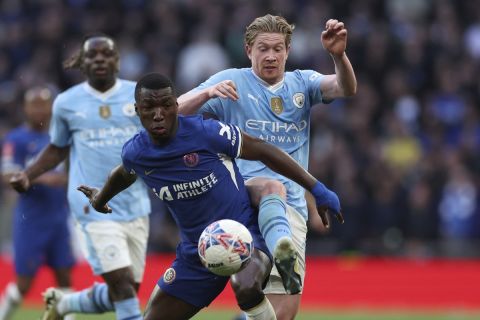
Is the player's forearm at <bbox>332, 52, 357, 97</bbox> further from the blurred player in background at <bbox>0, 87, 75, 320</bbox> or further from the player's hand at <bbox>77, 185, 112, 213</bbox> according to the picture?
the blurred player in background at <bbox>0, 87, 75, 320</bbox>

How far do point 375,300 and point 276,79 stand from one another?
298 inches

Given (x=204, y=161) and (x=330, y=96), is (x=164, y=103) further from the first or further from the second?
(x=330, y=96)

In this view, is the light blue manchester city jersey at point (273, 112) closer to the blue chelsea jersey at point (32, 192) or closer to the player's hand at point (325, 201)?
the player's hand at point (325, 201)

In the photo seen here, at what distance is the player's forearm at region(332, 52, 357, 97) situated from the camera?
8.27 metres

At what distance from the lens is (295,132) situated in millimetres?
8609

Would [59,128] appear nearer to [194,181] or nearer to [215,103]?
[215,103]

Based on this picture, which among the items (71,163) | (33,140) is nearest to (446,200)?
(33,140)

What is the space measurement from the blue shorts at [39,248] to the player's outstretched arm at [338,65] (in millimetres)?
4766

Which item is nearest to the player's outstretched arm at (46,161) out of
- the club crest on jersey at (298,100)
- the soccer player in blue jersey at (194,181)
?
the soccer player in blue jersey at (194,181)

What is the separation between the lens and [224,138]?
7773 mm

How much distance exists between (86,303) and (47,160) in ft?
4.43

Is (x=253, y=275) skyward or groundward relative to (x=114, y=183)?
groundward

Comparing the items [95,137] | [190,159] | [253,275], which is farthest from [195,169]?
[95,137]

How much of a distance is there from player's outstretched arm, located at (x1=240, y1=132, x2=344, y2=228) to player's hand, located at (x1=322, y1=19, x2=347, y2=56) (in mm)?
884
